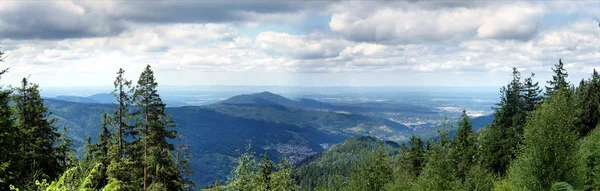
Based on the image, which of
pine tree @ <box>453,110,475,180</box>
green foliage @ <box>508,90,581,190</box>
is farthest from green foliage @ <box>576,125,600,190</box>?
pine tree @ <box>453,110,475,180</box>

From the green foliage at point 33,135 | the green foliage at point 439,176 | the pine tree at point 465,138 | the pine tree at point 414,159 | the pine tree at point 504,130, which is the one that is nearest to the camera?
the green foliage at point 439,176

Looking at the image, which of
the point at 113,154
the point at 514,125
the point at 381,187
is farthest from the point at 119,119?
the point at 514,125

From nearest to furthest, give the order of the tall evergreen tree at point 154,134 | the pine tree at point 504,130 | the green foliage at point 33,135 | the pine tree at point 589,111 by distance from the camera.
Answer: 1. the green foliage at point 33,135
2. the tall evergreen tree at point 154,134
3. the pine tree at point 504,130
4. the pine tree at point 589,111

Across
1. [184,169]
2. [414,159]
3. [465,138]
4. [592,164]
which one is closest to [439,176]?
[592,164]

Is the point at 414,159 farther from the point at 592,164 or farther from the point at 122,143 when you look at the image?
the point at 122,143

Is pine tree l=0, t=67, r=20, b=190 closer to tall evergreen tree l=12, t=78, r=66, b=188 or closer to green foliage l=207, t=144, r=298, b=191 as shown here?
tall evergreen tree l=12, t=78, r=66, b=188

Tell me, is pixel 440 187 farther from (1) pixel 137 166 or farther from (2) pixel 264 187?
(1) pixel 137 166

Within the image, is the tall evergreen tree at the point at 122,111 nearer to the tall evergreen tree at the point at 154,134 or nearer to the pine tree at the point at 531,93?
the tall evergreen tree at the point at 154,134

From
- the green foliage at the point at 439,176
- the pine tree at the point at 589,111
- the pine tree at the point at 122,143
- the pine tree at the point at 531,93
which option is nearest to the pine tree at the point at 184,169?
the pine tree at the point at 122,143
